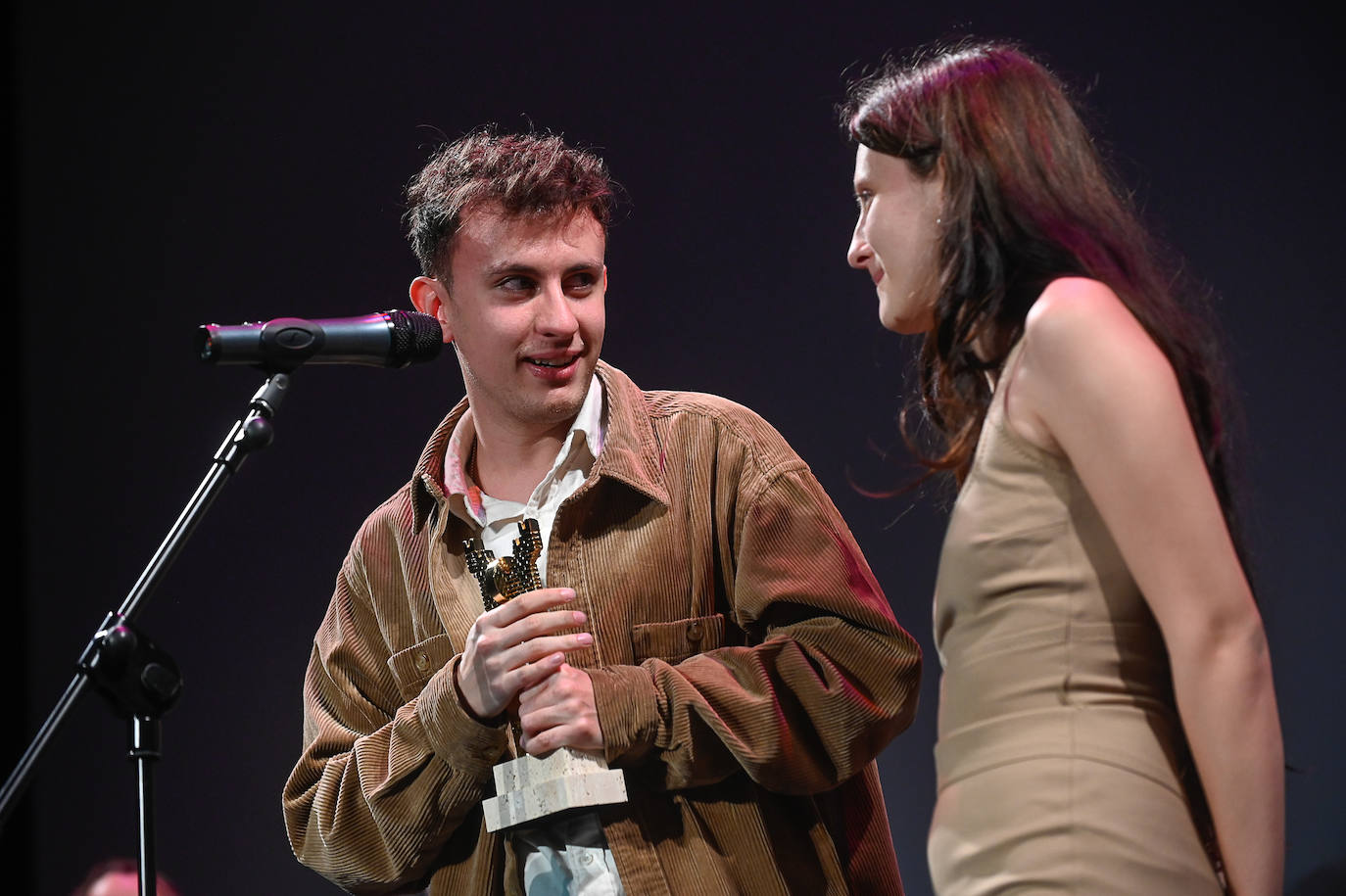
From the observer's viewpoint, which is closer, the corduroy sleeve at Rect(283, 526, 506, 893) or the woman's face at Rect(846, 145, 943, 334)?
the woman's face at Rect(846, 145, 943, 334)

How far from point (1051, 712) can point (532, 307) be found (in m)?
1.07

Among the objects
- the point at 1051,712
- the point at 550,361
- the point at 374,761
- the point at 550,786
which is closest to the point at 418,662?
the point at 374,761

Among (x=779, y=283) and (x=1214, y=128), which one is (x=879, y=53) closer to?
(x=779, y=283)

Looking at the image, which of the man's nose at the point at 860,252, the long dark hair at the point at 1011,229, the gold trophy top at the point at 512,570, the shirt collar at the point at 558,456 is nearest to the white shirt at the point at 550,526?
the shirt collar at the point at 558,456

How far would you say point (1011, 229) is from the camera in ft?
4.46

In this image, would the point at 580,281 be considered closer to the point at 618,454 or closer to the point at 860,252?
the point at 618,454

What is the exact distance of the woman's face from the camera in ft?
4.78

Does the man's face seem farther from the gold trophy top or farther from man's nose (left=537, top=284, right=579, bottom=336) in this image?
the gold trophy top

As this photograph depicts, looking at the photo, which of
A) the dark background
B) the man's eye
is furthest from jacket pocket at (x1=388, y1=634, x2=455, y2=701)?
the dark background

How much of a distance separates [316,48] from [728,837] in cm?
206

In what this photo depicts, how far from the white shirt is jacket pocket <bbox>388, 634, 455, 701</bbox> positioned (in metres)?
0.16

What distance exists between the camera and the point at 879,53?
285 cm

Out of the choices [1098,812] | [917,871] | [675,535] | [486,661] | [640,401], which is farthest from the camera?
[917,871]

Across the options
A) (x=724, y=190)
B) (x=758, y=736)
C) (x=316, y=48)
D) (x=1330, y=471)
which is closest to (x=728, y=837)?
(x=758, y=736)
